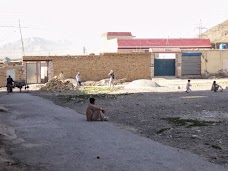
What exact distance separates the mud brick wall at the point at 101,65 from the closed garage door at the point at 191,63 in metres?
5.90

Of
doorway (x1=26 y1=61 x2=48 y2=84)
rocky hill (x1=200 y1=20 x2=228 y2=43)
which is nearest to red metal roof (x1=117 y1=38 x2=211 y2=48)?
doorway (x1=26 y1=61 x2=48 y2=84)

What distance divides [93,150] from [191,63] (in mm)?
42192

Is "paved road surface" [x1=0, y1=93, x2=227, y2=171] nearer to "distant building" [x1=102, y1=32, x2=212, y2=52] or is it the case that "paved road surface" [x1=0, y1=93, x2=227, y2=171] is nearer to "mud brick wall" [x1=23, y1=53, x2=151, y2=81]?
"mud brick wall" [x1=23, y1=53, x2=151, y2=81]

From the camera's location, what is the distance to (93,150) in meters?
10.4

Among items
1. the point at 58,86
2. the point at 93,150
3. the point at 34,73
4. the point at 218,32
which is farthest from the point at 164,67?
the point at 218,32

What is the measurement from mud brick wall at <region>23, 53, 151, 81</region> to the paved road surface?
30.0 m

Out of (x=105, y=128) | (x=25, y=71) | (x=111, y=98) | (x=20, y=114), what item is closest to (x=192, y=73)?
(x=25, y=71)

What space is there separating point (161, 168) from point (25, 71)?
3857 cm

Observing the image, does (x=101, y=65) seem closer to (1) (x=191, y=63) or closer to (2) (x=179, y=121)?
(1) (x=191, y=63)

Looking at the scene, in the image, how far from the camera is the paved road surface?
8766mm

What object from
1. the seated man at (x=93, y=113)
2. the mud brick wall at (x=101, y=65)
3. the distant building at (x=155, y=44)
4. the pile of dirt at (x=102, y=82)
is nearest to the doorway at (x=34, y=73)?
the mud brick wall at (x=101, y=65)

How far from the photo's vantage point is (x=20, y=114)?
18.9 meters

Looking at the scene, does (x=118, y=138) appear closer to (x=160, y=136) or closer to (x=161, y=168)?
(x=160, y=136)

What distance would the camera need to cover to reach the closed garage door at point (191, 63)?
51469 mm
